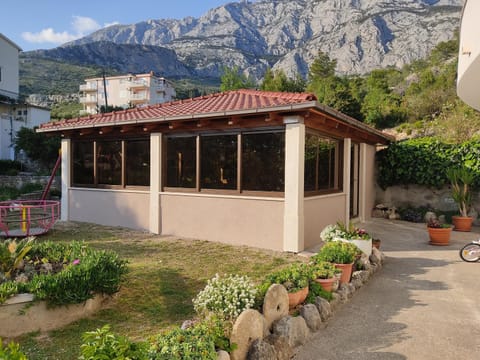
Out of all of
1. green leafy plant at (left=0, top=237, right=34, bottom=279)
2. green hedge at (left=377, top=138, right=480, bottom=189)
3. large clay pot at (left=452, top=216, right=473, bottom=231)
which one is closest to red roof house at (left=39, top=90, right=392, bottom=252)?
green hedge at (left=377, top=138, right=480, bottom=189)

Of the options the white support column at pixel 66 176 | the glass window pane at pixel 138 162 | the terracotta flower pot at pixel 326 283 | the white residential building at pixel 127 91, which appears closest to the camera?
the terracotta flower pot at pixel 326 283

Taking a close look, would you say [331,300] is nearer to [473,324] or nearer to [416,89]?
[473,324]

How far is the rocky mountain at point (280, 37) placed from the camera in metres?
74.9

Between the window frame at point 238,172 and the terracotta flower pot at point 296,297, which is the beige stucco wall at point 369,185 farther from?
the terracotta flower pot at point 296,297

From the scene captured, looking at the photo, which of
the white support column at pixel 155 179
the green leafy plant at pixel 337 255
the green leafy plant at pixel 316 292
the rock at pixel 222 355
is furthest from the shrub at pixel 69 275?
the white support column at pixel 155 179

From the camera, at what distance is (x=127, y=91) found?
71875 mm

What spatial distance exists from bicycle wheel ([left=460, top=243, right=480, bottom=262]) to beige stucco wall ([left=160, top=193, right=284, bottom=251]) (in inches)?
142

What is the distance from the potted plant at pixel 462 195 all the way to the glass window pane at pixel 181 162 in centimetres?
772

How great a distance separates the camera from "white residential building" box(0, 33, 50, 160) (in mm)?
30406

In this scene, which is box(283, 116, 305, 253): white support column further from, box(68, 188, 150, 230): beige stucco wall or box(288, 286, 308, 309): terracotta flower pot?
box(68, 188, 150, 230): beige stucco wall

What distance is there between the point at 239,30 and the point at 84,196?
115 meters

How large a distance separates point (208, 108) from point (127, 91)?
228 ft

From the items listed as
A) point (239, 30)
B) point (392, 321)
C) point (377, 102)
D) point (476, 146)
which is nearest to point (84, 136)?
point (392, 321)

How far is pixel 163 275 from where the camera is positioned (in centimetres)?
554
